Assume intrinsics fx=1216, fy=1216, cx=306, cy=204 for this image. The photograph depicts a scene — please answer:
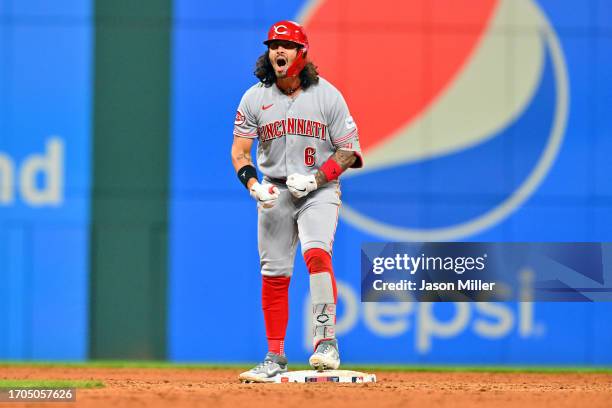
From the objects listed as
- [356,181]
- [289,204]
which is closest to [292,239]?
[289,204]

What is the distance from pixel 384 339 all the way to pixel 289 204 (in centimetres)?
394

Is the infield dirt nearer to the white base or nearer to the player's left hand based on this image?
the white base

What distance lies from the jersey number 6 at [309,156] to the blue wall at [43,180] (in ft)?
13.7

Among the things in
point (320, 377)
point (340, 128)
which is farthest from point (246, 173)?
point (320, 377)

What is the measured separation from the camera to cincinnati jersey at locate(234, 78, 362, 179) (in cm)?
846

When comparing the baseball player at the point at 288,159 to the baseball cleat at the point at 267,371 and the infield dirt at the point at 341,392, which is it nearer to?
the baseball cleat at the point at 267,371

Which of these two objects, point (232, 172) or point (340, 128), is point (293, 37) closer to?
point (340, 128)

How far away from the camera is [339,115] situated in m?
8.52

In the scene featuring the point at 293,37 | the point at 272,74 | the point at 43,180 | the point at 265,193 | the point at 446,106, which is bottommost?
the point at 265,193

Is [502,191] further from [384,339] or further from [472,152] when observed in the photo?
[384,339]

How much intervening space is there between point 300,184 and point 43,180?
14.9 feet

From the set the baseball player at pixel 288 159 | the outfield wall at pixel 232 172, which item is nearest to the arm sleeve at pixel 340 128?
the baseball player at pixel 288 159

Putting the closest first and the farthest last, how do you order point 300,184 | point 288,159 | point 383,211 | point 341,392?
point 341,392, point 300,184, point 288,159, point 383,211

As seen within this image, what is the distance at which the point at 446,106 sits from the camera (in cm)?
1215
